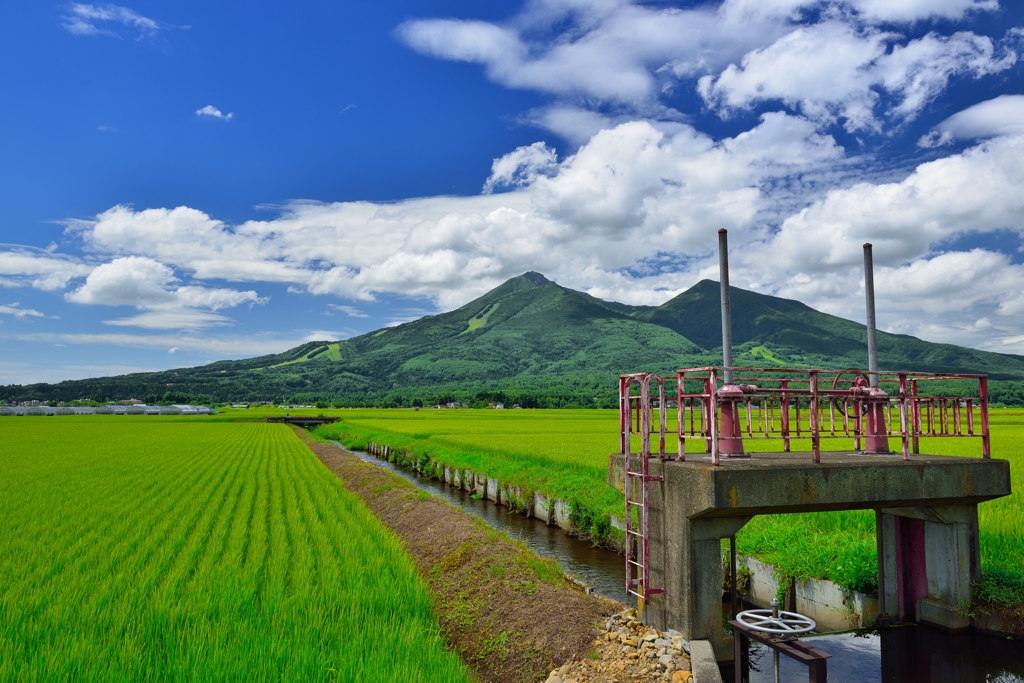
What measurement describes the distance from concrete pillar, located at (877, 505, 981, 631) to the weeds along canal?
483 cm

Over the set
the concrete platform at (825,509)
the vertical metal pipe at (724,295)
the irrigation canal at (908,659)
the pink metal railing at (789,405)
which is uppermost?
the vertical metal pipe at (724,295)

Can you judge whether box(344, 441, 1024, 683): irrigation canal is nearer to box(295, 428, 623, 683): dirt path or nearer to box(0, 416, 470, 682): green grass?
box(295, 428, 623, 683): dirt path

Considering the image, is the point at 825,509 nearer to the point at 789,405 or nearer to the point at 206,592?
the point at 789,405

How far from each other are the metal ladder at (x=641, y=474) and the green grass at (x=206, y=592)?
3.13 meters

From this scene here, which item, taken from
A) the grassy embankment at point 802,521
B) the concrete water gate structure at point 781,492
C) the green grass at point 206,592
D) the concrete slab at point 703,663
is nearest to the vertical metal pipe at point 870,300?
the concrete water gate structure at point 781,492

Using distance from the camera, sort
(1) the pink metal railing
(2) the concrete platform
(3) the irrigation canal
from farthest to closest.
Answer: (1) the pink metal railing → (3) the irrigation canal → (2) the concrete platform

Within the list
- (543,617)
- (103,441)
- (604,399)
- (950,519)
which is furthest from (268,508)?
(604,399)

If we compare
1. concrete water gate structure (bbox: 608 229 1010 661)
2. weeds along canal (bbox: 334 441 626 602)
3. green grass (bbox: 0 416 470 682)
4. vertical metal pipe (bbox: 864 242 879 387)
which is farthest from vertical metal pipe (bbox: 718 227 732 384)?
green grass (bbox: 0 416 470 682)

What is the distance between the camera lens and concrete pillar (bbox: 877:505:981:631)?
9.95 m

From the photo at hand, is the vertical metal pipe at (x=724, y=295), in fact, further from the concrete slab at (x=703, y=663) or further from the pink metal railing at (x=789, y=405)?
the concrete slab at (x=703, y=663)

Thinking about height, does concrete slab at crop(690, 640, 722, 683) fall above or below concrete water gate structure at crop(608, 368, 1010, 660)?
below

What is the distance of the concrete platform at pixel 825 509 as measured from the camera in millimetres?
8438

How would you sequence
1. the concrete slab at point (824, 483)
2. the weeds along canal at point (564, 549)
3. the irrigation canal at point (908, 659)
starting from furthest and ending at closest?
the weeds along canal at point (564, 549) < the irrigation canal at point (908, 659) < the concrete slab at point (824, 483)

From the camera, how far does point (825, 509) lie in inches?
360
